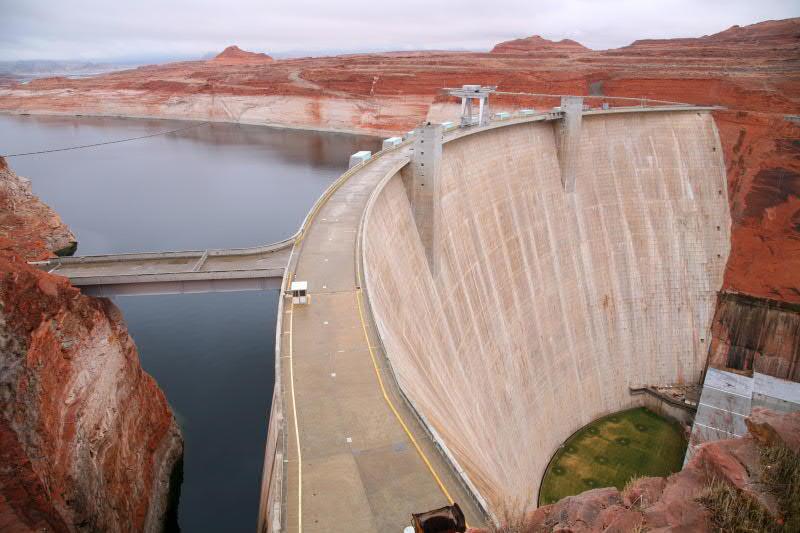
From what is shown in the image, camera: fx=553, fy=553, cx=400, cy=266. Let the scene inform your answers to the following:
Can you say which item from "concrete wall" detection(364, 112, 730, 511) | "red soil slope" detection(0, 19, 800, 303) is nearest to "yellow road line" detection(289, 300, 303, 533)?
"concrete wall" detection(364, 112, 730, 511)

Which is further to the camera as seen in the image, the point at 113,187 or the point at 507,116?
the point at 113,187

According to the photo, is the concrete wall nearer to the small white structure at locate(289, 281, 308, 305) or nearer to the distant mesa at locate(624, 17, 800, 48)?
the small white structure at locate(289, 281, 308, 305)

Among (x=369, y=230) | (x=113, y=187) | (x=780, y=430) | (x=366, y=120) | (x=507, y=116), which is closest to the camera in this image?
(x=780, y=430)

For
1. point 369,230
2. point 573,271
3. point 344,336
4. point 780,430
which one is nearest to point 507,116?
point 573,271

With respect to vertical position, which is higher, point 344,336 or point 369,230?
point 369,230

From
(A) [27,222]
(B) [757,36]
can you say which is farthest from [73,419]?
(B) [757,36]

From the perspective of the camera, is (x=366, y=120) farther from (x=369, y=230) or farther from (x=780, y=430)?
(x=780, y=430)

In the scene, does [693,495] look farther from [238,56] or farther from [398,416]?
[238,56]
